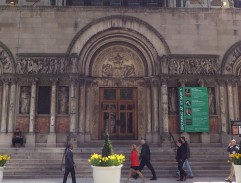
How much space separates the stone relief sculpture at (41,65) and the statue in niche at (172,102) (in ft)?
21.8

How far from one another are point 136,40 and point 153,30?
1248 millimetres

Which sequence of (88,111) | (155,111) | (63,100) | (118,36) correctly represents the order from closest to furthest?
(63,100)
(155,111)
(88,111)
(118,36)

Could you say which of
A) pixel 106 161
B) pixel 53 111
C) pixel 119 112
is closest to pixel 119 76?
pixel 119 112

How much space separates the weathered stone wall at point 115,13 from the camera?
60.3ft

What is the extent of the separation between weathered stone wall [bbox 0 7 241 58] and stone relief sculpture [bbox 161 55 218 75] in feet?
1.65

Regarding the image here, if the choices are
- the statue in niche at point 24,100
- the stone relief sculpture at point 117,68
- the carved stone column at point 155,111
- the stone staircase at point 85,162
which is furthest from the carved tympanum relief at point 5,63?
the carved stone column at point 155,111

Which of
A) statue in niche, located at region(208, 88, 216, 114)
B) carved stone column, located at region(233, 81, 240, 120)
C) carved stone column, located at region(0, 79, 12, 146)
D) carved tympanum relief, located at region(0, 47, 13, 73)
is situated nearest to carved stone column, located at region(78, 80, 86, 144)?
carved stone column, located at region(0, 79, 12, 146)

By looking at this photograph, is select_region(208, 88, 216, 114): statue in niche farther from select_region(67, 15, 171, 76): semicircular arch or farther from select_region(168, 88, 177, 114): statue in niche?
select_region(67, 15, 171, 76): semicircular arch

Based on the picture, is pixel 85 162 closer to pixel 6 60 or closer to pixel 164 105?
pixel 164 105

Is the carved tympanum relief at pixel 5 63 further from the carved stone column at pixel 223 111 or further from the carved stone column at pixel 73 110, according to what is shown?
the carved stone column at pixel 223 111

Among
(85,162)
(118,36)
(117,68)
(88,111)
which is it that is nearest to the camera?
(85,162)

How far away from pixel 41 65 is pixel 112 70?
15.0 ft

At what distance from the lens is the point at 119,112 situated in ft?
63.1

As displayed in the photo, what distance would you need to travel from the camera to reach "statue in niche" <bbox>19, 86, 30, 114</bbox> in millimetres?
17781
